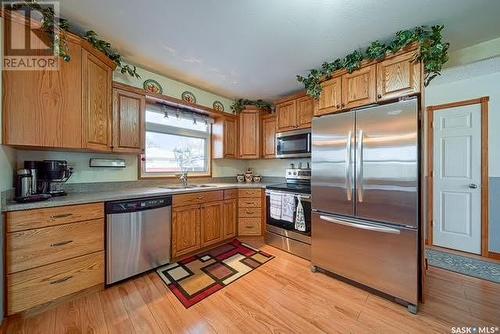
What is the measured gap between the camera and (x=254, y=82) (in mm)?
2984

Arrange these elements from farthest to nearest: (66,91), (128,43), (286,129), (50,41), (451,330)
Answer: (286,129)
(128,43)
(66,91)
(50,41)
(451,330)

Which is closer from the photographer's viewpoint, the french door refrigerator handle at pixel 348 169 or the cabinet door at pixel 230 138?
the french door refrigerator handle at pixel 348 169

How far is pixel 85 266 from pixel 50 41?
199 cm

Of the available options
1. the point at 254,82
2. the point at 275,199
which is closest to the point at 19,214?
the point at 275,199

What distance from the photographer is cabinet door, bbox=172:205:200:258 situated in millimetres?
2432

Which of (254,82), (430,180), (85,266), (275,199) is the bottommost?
(85,266)

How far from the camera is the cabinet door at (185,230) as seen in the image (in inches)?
95.7

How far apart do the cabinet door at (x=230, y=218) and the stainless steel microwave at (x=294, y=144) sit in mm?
1145

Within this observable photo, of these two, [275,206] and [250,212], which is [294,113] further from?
[250,212]

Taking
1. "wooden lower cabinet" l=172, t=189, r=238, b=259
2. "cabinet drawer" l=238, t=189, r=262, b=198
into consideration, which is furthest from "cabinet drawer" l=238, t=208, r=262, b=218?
"cabinet drawer" l=238, t=189, r=262, b=198

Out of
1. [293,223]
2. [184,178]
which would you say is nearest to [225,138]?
[184,178]

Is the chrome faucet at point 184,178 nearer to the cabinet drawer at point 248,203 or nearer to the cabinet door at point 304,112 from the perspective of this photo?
the cabinet drawer at point 248,203

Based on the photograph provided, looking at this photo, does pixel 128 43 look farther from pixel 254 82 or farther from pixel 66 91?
pixel 254 82

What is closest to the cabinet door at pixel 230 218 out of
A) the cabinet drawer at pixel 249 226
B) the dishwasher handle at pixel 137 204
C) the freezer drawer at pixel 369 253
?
the cabinet drawer at pixel 249 226
